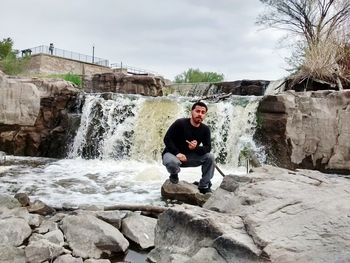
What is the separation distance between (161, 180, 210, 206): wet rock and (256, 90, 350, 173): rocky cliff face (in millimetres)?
4450

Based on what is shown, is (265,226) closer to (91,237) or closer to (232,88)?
(91,237)

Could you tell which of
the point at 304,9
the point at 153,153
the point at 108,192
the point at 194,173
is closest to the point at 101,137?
the point at 153,153

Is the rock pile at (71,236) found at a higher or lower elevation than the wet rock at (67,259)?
higher

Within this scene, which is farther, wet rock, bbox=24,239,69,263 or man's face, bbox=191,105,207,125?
man's face, bbox=191,105,207,125

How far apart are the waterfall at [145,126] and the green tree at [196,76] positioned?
2922cm

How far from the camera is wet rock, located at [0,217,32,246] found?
3.89 meters

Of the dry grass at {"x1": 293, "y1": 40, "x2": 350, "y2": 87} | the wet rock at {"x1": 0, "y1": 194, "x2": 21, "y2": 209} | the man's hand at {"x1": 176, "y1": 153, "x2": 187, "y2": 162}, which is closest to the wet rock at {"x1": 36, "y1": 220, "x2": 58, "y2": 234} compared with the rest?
the wet rock at {"x1": 0, "y1": 194, "x2": 21, "y2": 209}

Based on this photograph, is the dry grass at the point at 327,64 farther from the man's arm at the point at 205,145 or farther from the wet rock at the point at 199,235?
the wet rock at the point at 199,235

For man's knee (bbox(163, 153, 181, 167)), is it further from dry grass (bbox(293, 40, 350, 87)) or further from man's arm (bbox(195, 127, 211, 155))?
dry grass (bbox(293, 40, 350, 87))

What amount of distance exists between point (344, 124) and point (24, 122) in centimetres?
794

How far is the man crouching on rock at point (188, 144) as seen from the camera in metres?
5.20

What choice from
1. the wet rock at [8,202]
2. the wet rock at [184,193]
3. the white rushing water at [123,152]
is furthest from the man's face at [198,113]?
the wet rock at [8,202]

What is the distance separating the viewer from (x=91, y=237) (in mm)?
4008

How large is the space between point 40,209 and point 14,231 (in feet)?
4.55
